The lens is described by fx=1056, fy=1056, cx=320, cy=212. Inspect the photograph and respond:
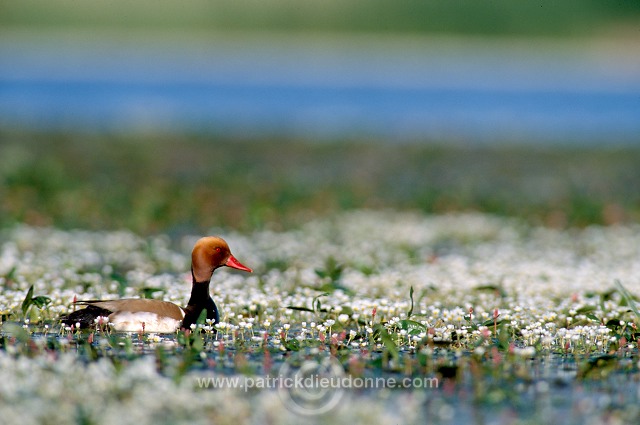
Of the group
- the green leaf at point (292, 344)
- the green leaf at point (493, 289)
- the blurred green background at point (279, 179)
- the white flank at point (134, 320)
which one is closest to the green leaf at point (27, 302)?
the white flank at point (134, 320)

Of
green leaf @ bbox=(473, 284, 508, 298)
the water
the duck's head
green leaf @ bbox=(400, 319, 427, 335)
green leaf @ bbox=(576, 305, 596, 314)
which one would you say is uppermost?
the water

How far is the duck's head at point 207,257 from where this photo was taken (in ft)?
31.0

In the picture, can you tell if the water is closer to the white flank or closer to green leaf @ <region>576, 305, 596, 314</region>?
green leaf @ <region>576, 305, 596, 314</region>

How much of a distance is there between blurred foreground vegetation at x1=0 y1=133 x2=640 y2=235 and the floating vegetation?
182cm

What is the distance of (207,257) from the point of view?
31.3 feet

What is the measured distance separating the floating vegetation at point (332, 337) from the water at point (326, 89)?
13.0 m

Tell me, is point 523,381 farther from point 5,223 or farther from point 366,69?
point 366,69

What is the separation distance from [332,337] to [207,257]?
148 centimetres

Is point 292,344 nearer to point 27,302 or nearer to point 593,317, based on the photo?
point 27,302

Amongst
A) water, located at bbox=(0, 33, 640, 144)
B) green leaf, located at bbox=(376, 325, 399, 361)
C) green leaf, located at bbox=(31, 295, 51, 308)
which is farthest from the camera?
water, located at bbox=(0, 33, 640, 144)

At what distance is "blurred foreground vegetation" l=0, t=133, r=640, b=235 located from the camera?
16.5 metres

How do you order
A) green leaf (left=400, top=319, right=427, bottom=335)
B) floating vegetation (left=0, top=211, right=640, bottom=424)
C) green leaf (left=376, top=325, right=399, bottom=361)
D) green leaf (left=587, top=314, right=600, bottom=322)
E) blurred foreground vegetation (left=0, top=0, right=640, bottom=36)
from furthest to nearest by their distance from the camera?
blurred foreground vegetation (left=0, top=0, right=640, bottom=36) → green leaf (left=587, top=314, right=600, bottom=322) → green leaf (left=400, top=319, right=427, bottom=335) → green leaf (left=376, top=325, right=399, bottom=361) → floating vegetation (left=0, top=211, right=640, bottom=424)

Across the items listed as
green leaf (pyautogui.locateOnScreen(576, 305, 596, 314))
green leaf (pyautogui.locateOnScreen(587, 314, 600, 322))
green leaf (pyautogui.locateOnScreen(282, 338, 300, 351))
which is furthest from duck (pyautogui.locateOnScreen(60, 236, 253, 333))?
green leaf (pyautogui.locateOnScreen(576, 305, 596, 314))

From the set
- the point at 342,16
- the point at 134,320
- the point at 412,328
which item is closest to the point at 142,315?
the point at 134,320
